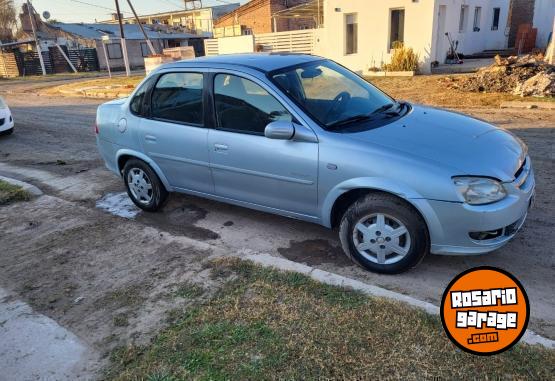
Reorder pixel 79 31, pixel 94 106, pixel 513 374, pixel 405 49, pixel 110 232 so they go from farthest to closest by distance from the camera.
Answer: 1. pixel 79 31
2. pixel 405 49
3. pixel 94 106
4. pixel 110 232
5. pixel 513 374

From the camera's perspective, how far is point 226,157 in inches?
170

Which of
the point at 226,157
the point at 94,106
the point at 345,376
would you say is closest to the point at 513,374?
the point at 345,376

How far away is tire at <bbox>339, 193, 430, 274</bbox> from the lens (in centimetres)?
340

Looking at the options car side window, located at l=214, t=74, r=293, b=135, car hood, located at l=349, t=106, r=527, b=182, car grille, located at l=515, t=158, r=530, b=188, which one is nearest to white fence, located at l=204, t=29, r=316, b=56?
car side window, located at l=214, t=74, r=293, b=135

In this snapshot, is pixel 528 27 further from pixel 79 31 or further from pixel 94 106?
pixel 79 31

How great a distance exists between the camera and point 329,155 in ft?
12.0

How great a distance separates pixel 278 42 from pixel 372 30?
5168mm

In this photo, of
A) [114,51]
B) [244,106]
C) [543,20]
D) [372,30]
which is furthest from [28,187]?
[114,51]

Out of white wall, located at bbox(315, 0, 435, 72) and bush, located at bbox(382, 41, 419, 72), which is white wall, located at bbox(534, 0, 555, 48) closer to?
white wall, located at bbox(315, 0, 435, 72)

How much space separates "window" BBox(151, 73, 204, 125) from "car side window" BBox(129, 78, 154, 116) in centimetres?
13

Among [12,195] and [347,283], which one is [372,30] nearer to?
[12,195]

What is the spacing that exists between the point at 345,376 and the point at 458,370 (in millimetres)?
627

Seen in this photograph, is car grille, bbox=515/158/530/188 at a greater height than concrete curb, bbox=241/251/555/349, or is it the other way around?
car grille, bbox=515/158/530/188

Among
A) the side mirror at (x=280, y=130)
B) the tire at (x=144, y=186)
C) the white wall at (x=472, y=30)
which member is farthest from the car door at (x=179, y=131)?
the white wall at (x=472, y=30)
